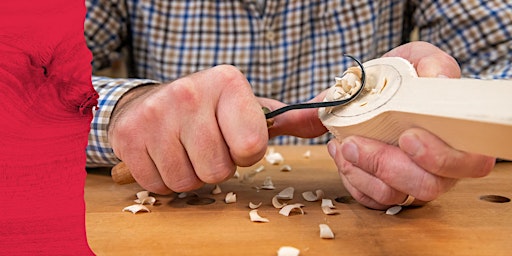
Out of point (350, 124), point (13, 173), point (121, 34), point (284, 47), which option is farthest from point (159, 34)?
point (350, 124)

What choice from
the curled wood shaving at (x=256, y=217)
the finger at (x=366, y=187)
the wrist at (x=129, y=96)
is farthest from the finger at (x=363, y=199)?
the wrist at (x=129, y=96)

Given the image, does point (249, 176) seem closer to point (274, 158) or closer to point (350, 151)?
point (274, 158)

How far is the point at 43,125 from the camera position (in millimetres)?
783

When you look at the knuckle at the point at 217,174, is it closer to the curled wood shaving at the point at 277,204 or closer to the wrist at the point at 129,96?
the curled wood shaving at the point at 277,204

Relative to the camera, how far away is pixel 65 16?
974 mm

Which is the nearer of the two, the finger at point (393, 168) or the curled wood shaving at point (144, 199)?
the finger at point (393, 168)

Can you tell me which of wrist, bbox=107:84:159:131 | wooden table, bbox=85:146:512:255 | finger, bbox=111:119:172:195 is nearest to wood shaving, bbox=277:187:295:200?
wooden table, bbox=85:146:512:255

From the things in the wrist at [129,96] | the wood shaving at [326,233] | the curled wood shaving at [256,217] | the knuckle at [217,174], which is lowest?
the curled wood shaving at [256,217]

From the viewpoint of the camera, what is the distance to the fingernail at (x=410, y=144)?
0.45 meters

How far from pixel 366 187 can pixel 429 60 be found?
0.15 metres

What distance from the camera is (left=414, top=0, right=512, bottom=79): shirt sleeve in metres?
0.97

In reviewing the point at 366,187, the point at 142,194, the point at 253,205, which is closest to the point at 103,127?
the point at 142,194

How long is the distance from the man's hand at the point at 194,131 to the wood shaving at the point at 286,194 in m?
0.06

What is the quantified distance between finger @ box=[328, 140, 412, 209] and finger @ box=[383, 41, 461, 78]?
0.38 feet
